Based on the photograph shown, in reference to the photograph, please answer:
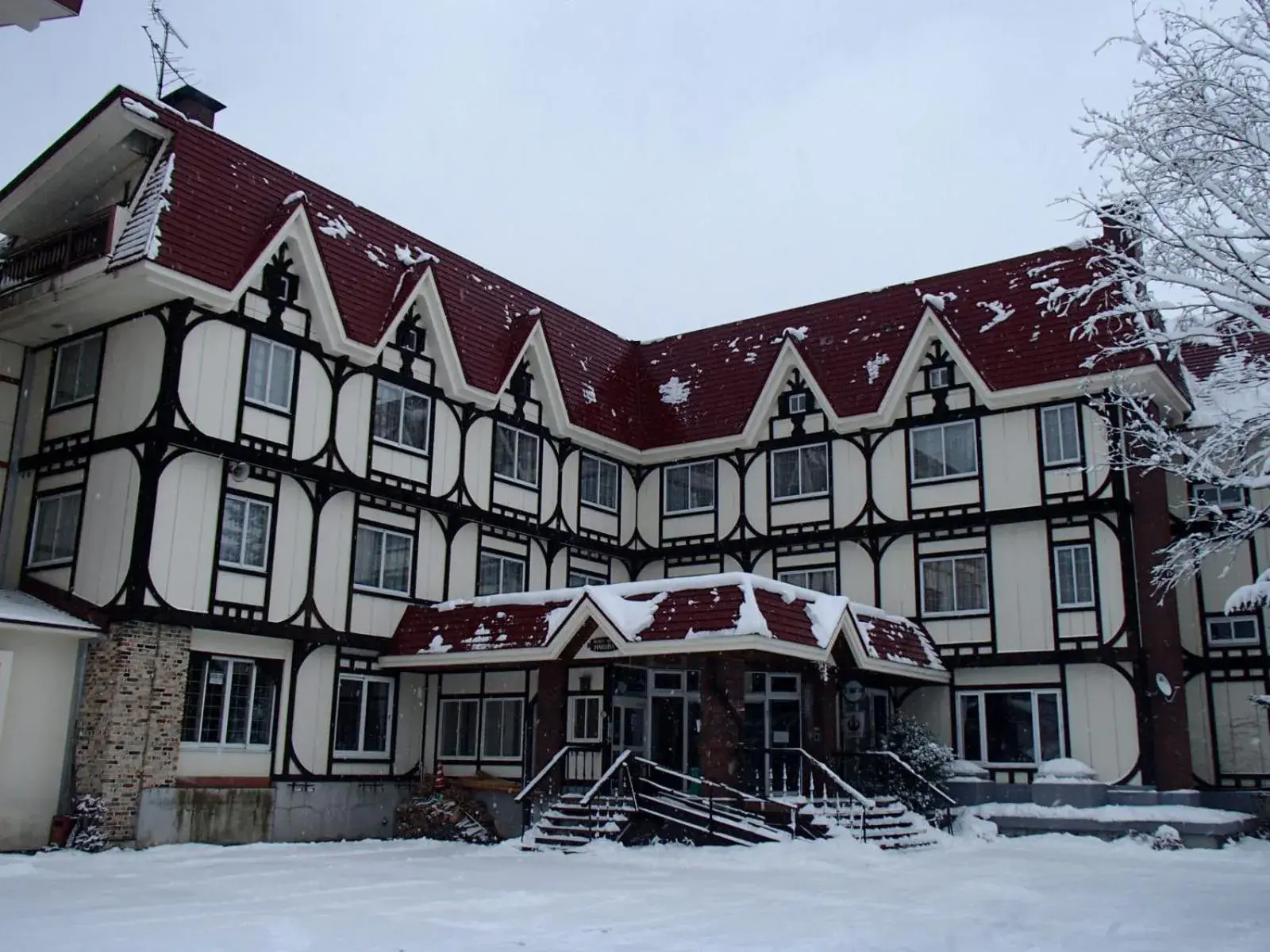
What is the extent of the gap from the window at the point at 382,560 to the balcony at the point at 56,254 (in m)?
6.97

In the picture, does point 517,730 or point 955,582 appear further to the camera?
point 955,582

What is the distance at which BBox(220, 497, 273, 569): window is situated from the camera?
71.4ft

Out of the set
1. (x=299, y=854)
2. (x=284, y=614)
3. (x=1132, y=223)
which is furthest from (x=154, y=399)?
(x=1132, y=223)

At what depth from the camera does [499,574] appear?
2747 cm

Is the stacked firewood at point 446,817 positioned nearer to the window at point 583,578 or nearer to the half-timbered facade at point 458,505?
the half-timbered facade at point 458,505

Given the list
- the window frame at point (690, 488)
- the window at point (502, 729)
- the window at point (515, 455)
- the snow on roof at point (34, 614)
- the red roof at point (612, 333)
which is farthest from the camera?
the window frame at point (690, 488)

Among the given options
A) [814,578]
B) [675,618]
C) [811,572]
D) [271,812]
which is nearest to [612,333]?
A: [811,572]

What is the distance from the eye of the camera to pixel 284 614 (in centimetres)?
2239

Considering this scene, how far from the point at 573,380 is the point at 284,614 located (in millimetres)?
10740

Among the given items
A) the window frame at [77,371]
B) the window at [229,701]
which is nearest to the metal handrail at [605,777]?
the window at [229,701]

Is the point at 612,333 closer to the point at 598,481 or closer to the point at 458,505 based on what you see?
the point at 598,481

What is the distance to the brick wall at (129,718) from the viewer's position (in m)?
19.4

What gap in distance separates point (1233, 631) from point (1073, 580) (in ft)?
14.2

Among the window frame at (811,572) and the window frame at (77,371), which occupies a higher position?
the window frame at (77,371)
